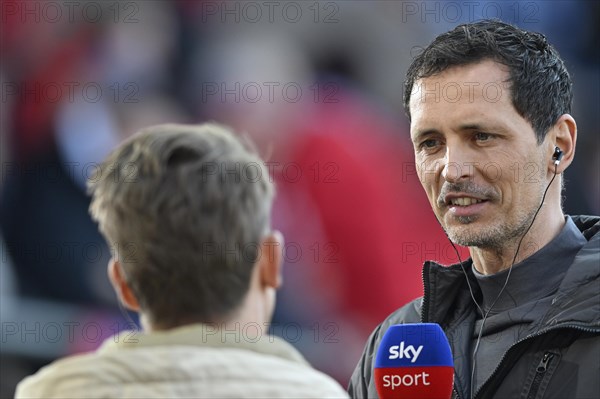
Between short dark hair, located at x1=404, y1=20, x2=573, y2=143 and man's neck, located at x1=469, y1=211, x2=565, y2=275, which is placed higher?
short dark hair, located at x1=404, y1=20, x2=573, y2=143

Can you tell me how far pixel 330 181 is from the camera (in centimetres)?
484

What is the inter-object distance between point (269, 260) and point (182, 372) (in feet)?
0.76

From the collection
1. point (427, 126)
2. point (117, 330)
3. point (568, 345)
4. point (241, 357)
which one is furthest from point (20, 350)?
point (241, 357)

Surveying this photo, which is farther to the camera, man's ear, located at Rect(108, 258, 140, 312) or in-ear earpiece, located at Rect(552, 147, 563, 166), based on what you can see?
in-ear earpiece, located at Rect(552, 147, 563, 166)

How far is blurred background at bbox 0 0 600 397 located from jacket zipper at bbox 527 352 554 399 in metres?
2.63

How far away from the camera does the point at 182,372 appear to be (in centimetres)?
136

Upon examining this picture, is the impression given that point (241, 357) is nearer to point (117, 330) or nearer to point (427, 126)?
point (427, 126)

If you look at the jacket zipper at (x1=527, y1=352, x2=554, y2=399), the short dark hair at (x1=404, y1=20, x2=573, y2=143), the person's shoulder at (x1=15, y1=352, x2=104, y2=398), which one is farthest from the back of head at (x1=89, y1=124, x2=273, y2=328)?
the short dark hair at (x1=404, y1=20, x2=573, y2=143)

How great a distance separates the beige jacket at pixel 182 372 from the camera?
53.6 inches

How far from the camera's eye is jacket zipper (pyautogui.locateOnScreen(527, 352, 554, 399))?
6.66ft

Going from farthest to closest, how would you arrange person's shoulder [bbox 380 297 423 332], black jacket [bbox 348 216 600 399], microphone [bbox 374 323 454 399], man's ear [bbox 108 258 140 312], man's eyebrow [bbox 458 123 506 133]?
person's shoulder [bbox 380 297 423 332]
man's eyebrow [bbox 458 123 506 133]
black jacket [bbox 348 216 600 399]
microphone [bbox 374 323 454 399]
man's ear [bbox 108 258 140 312]

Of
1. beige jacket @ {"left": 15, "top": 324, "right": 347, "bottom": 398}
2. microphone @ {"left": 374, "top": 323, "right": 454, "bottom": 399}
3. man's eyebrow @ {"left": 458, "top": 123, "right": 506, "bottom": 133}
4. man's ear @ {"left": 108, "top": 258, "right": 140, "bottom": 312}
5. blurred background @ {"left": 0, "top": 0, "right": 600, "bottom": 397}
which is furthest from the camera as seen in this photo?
blurred background @ {"left": 0, "top": 0, "right": 600, "bottom": 397}

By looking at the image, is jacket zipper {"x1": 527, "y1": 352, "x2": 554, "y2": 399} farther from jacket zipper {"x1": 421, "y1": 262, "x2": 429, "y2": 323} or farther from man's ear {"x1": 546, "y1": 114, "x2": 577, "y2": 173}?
man's ear {"x1": 546, "y1": 114, "x2": 577, "y2": 173}

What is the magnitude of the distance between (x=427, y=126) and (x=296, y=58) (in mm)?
2640
